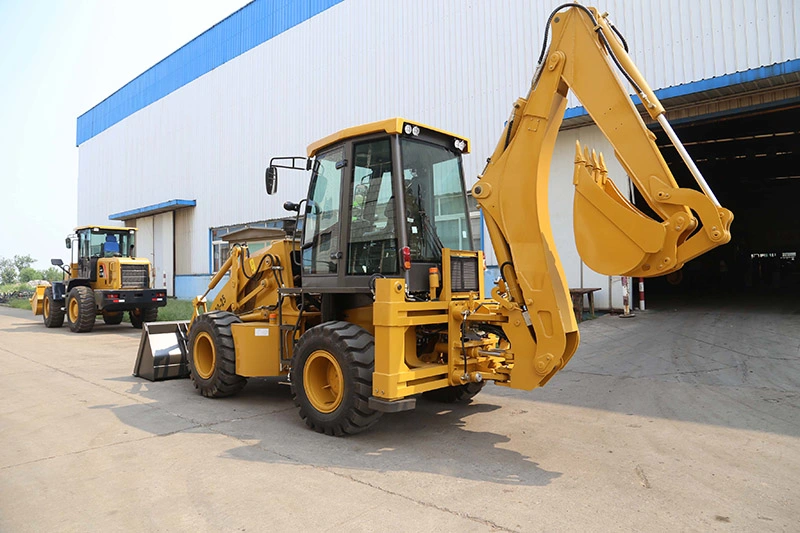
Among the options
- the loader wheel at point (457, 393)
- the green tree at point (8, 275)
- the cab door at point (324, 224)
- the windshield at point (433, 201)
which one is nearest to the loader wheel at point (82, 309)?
the cab door at point (324, 224)

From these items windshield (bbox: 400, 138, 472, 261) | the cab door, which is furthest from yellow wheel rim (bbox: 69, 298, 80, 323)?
windshield (bbox: 400, 138, 472, 261)

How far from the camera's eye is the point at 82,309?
14.0m

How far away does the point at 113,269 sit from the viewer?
580 inches

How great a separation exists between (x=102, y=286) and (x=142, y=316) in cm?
137

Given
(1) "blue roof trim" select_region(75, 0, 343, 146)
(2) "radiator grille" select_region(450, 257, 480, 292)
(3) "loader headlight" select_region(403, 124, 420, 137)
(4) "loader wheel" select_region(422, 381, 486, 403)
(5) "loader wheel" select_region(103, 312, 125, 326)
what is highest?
(1) "blue roof trim" select_region(75, 0, 343, 146)

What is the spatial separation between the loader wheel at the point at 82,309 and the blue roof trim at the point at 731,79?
1295cm

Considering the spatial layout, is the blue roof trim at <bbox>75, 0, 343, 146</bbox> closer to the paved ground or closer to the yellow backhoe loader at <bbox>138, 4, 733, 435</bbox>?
the yellow backhoe loader at <bbox>138, 4, 733, 435</bbox>

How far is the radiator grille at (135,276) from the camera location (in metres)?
14.7

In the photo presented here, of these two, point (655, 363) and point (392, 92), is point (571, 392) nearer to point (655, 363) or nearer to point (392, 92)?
point (655, 363)

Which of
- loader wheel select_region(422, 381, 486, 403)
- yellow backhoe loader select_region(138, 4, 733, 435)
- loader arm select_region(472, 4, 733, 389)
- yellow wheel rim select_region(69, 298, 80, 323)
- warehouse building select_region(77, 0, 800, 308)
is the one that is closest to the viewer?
loader arm select_region(472, 4, 733, 389)

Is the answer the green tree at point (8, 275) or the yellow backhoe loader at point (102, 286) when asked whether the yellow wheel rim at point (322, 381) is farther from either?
the green tree at point (8, 275)

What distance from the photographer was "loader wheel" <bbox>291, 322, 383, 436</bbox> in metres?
4.58

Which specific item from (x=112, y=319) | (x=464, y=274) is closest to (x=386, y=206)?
(x=464, y=274)

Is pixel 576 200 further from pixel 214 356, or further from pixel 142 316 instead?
pixel 142 316
